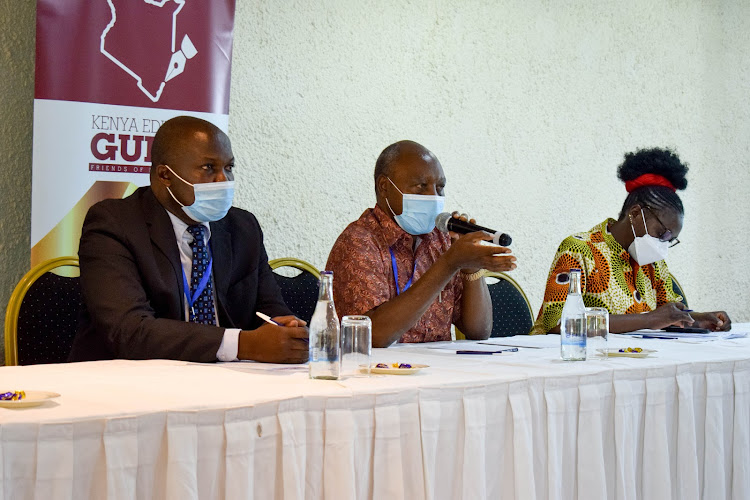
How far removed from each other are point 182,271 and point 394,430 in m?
0.94

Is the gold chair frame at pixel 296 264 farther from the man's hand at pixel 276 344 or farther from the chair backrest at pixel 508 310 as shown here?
the man's hand at pixel 276 344

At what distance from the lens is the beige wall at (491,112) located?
3.91m

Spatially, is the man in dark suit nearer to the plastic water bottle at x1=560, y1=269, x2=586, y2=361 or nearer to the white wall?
the plastic water bottle at x1=560, y1=269, x2=586, y2=361

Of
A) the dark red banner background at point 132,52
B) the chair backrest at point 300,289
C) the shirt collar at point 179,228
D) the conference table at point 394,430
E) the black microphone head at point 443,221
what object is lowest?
the conference table at point 394,430

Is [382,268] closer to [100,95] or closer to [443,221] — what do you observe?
[443,221]

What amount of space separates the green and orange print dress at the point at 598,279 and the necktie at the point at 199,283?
1.39m

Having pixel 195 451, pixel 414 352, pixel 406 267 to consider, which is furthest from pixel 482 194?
pixel 195 451

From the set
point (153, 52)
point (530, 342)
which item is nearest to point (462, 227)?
point (530, 342)

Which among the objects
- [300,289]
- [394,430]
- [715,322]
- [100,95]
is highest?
[100,95]

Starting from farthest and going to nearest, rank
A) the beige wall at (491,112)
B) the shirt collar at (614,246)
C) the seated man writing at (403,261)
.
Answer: the beige wall at (491,112), the shirt collar at (614,246), the seated man writing at (403,261)

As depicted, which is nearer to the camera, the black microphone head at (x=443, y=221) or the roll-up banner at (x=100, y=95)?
the black microphone head at (x=443, y=221)

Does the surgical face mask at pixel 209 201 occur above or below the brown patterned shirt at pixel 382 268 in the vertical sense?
above

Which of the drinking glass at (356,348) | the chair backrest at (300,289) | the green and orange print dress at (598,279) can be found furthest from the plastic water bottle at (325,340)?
the green and orange print dress at (598,279)

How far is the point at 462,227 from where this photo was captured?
8.61ft
